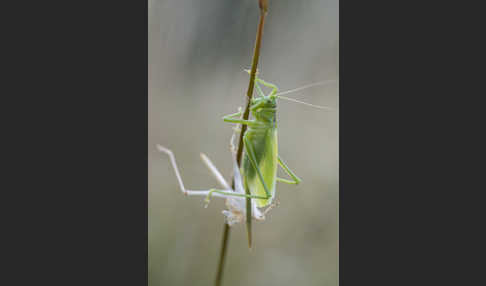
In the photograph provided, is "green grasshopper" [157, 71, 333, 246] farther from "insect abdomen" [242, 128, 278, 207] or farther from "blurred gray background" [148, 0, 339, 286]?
"blurred gray background" [148, 0, 339, 286]

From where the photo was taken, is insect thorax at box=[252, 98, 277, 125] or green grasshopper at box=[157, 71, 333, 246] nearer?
green grasshopper at box=[157, 71, 333, 246]

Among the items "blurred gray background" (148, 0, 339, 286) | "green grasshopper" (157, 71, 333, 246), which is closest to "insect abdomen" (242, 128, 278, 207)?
"green grasshopper" (157, 71, 333, 246)

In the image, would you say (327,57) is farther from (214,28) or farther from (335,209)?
(335,209)

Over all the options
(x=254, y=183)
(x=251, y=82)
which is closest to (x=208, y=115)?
(x=254, y=183)

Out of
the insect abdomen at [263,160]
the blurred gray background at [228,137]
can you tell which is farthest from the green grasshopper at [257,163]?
the blurred gray background at [228,137]

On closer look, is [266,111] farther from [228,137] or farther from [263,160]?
[228,137]

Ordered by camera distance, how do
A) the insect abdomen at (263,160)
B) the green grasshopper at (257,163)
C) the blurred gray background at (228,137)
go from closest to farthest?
the green grasshopper at (257,163) < the insect abdomen at (263,160) < the blurred gray background at (228,137)

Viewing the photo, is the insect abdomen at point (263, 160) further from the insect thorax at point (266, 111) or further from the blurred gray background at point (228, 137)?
the blurred gray background at point (228, 137)

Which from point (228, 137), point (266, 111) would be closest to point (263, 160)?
point (266, 111)
